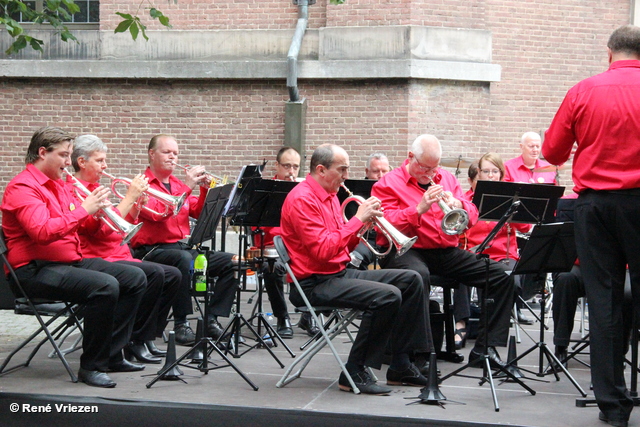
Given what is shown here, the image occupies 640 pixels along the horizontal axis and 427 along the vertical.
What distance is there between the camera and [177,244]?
25.0ft

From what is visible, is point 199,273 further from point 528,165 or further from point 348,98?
point 348,98

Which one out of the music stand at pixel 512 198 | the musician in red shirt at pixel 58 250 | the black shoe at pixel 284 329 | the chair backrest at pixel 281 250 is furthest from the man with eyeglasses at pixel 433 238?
the musician in red shirt at pixel 58 250

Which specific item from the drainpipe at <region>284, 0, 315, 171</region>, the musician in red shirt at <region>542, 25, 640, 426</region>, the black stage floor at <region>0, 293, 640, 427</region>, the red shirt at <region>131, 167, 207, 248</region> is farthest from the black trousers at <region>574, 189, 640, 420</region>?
the drainpipe at <region>284, 0, 315, 171</region>

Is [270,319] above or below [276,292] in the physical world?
below

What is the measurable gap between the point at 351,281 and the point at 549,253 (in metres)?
1.41

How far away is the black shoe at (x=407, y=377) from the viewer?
5.93m

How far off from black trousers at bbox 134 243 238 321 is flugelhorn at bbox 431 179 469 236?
2.09 m

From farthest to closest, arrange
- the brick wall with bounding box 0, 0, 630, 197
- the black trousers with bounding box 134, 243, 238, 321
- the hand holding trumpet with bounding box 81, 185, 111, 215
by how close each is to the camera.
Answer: the brick wall with bounding box 0, 0, 630, 197 < the black trousers with bounding box 134, 243, 238, 321 < the hand holding trumpet with bounding box 81, 185, 111, 215

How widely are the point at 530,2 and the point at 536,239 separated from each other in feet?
27.3

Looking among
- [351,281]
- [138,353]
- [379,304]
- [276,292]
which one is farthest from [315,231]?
[276,292]

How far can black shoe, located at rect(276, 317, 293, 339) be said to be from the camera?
7.99 metres

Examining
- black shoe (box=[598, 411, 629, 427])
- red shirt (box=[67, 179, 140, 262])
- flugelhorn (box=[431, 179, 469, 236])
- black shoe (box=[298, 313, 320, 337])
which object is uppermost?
flugelhorn (box=[431, 179, 469, 236])

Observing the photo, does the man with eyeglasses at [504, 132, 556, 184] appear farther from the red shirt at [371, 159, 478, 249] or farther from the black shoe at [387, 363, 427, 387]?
the black shoe at [387, 363, 427, 387]

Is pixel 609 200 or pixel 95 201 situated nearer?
pixel 609 200
